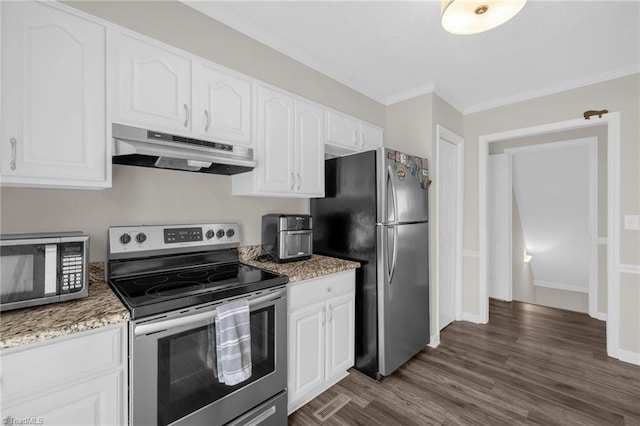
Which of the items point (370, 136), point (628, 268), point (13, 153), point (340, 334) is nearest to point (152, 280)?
point (13, 153)

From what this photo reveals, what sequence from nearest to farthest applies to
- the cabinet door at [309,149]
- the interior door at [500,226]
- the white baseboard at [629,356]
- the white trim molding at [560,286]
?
1. the cabinet door at [309,149]
2. the white baseboard at [629,356]
3. the interior door at [500,226]
4. the white trim molding at [560,286]

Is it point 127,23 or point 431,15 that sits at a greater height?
point 431,15

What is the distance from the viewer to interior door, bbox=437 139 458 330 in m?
3.22

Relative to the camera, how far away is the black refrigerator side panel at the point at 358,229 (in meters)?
2.32

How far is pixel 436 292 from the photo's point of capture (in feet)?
9.61

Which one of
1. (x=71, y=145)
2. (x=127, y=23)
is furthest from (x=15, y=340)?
(x=127, y=23)

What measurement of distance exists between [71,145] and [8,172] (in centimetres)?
24

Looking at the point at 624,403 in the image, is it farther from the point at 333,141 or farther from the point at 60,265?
the point at 60,265

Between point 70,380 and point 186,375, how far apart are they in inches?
17.0

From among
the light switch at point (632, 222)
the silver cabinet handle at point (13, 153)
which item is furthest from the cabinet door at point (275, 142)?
the light switch at point (632, 222)

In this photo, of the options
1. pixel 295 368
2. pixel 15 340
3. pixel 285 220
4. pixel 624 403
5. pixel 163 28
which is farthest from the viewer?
pixel 285 220

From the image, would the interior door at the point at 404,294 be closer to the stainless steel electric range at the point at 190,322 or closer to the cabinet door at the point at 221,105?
the stainless steel electric range at the point at 190,322

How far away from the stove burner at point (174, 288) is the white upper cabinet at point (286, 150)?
0.76 m

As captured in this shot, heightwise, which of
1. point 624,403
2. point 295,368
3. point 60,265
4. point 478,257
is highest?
point 60,265
